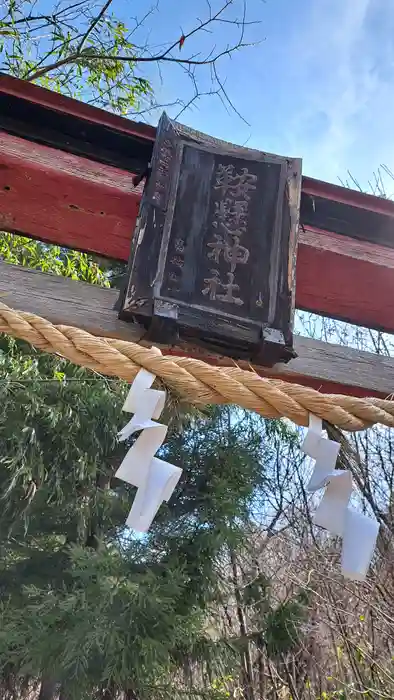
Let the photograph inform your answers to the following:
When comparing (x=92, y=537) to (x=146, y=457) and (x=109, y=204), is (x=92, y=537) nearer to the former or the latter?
(x=109, y=204)

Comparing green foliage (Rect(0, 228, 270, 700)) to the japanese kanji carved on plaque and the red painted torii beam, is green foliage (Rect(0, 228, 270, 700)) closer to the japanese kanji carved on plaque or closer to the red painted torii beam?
the red painted torii beam

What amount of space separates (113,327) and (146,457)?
0.38m

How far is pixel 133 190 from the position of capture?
99cm

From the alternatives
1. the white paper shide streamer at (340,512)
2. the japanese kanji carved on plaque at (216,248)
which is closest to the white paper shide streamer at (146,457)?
the white paper shide streamer at (340,512)

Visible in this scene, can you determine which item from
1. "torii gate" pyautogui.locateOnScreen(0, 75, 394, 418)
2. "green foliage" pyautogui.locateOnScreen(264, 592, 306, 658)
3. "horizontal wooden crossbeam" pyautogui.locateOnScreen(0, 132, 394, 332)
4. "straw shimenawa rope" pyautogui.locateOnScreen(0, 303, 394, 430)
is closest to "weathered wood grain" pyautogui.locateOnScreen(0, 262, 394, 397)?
"torii gate" pyautogui.locateOnScreen(0, 75, 394, 418)

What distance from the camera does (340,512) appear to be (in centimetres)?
45

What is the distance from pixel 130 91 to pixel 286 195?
3.97ft

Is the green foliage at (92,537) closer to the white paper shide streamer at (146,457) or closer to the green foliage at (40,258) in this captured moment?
the green foliage at (40,258)

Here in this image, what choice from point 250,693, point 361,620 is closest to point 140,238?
point 361,620

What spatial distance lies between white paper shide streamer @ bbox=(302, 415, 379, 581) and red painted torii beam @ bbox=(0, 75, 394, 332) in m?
0.65

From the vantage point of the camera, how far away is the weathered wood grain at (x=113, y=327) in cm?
78

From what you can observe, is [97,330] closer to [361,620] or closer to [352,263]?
[352,263]

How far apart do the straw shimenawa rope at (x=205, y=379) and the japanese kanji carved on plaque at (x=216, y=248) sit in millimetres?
285

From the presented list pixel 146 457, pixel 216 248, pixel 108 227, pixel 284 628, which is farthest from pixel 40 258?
pixel 284 628
